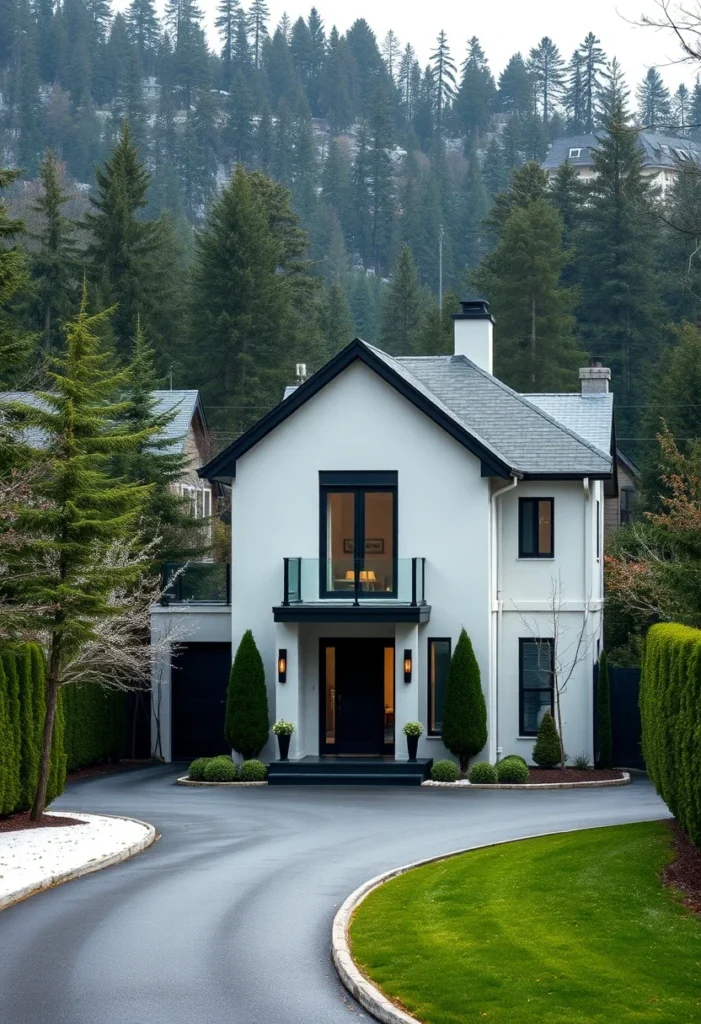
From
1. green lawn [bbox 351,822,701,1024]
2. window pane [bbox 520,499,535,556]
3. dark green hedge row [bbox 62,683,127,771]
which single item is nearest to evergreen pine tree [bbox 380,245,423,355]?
dark green hedge row [bbox 62,683,127,771]

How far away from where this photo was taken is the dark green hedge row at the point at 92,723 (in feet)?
104

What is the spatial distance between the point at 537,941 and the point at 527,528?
2042cm

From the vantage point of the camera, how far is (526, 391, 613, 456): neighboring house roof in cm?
3569

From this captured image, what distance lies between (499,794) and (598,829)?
269 inches

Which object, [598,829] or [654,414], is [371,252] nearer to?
[654,414]

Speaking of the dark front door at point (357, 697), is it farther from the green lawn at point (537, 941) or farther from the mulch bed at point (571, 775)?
the green lawn at point (537, 941)

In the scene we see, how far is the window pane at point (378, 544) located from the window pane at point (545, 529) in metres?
3.60

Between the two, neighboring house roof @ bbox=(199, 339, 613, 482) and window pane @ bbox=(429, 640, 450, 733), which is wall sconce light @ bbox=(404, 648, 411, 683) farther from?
neighboring house roof @ bbox=(199, 339, 613, 482)

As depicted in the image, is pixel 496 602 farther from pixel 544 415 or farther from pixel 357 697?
pixel 544 415

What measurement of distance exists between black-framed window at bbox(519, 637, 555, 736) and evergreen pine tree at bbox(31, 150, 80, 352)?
44.1 meters

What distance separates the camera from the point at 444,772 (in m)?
29.6

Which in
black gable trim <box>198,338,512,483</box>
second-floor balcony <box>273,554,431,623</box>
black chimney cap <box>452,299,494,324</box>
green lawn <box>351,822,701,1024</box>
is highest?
black chimney cap <box>452,299,494,324</box>

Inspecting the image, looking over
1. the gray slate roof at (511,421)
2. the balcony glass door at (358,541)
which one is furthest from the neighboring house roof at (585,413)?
the balcony glass door at (358,541)

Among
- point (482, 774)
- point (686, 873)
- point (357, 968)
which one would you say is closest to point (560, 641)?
point (482, 774)
